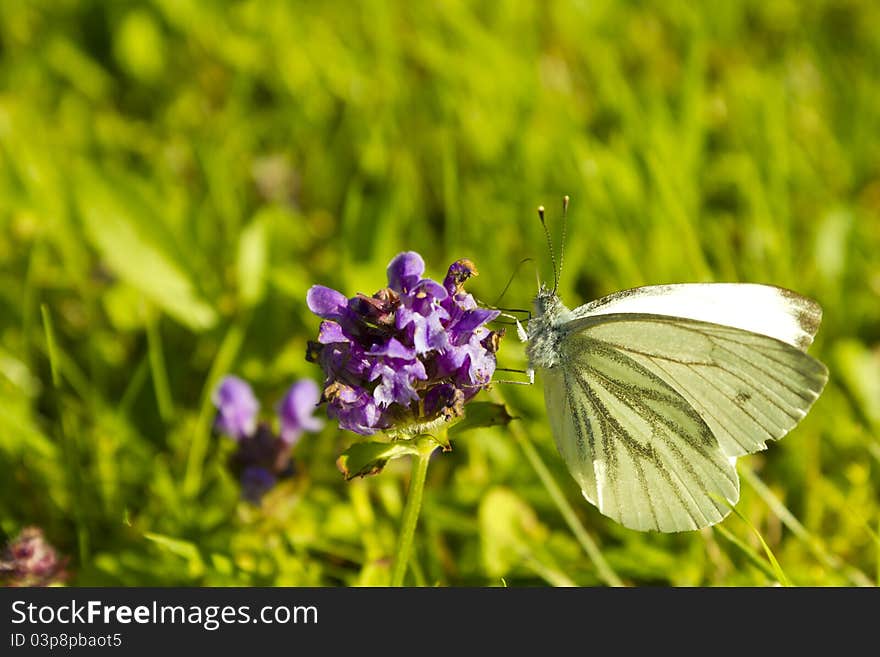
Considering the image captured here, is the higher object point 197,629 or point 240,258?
point 240,258

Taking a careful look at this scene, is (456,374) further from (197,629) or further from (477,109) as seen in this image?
(477,109)

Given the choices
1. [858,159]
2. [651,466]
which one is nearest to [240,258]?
[651,466]

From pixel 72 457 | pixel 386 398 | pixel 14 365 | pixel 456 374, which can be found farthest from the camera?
pixel 14 365

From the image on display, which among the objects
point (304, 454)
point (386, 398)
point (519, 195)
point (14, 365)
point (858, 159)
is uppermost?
point (858, 159)

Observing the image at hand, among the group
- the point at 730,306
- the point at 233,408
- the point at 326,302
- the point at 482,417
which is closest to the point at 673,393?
the point at 730,306

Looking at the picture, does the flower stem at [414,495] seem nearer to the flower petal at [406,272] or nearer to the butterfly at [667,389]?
the flower petal at [406,272]

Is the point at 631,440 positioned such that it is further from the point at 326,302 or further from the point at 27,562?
the point at 27,562
